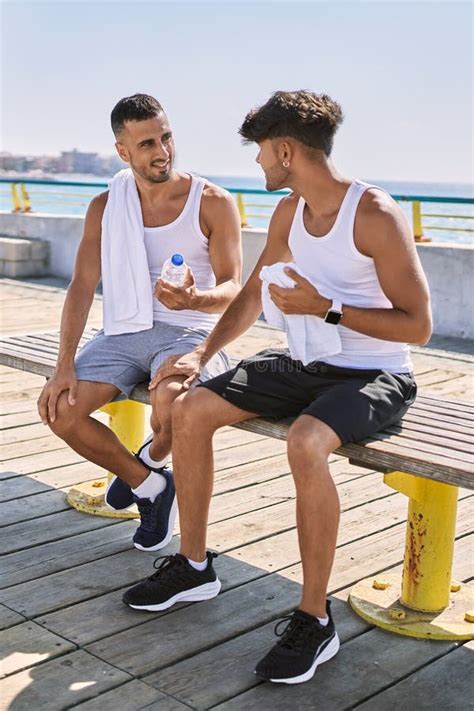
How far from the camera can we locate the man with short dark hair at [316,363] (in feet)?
7.97

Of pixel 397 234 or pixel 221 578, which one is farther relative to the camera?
pixel 221 578

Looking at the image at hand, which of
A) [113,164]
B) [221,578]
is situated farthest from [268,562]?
[113,164]

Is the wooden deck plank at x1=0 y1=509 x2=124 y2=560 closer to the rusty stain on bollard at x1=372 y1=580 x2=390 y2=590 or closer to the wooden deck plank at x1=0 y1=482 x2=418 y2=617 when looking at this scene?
the wooden deck plank at x1=0 y1=482 x2=418 y2=617

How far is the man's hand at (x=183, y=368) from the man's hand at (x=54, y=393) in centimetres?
27

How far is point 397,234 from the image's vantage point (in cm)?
256

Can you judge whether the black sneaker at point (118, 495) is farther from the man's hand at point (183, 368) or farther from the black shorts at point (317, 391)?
the black shorts at point (317, 391)

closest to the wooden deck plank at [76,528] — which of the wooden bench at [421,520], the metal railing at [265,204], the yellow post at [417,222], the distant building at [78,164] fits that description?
the wooden bench at [421,520]

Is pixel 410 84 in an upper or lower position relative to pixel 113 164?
upper

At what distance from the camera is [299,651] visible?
2393 mm

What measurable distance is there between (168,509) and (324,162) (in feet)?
4.05

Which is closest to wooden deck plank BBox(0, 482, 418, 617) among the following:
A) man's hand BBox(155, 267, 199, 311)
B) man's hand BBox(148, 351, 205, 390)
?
man's hand BBox(148, 351, 205, 390)

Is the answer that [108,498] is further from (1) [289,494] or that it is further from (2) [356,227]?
(2) [356,227]

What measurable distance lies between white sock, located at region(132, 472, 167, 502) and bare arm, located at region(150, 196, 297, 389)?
33 centimetres

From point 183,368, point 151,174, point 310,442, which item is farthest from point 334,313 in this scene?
point 151,174
